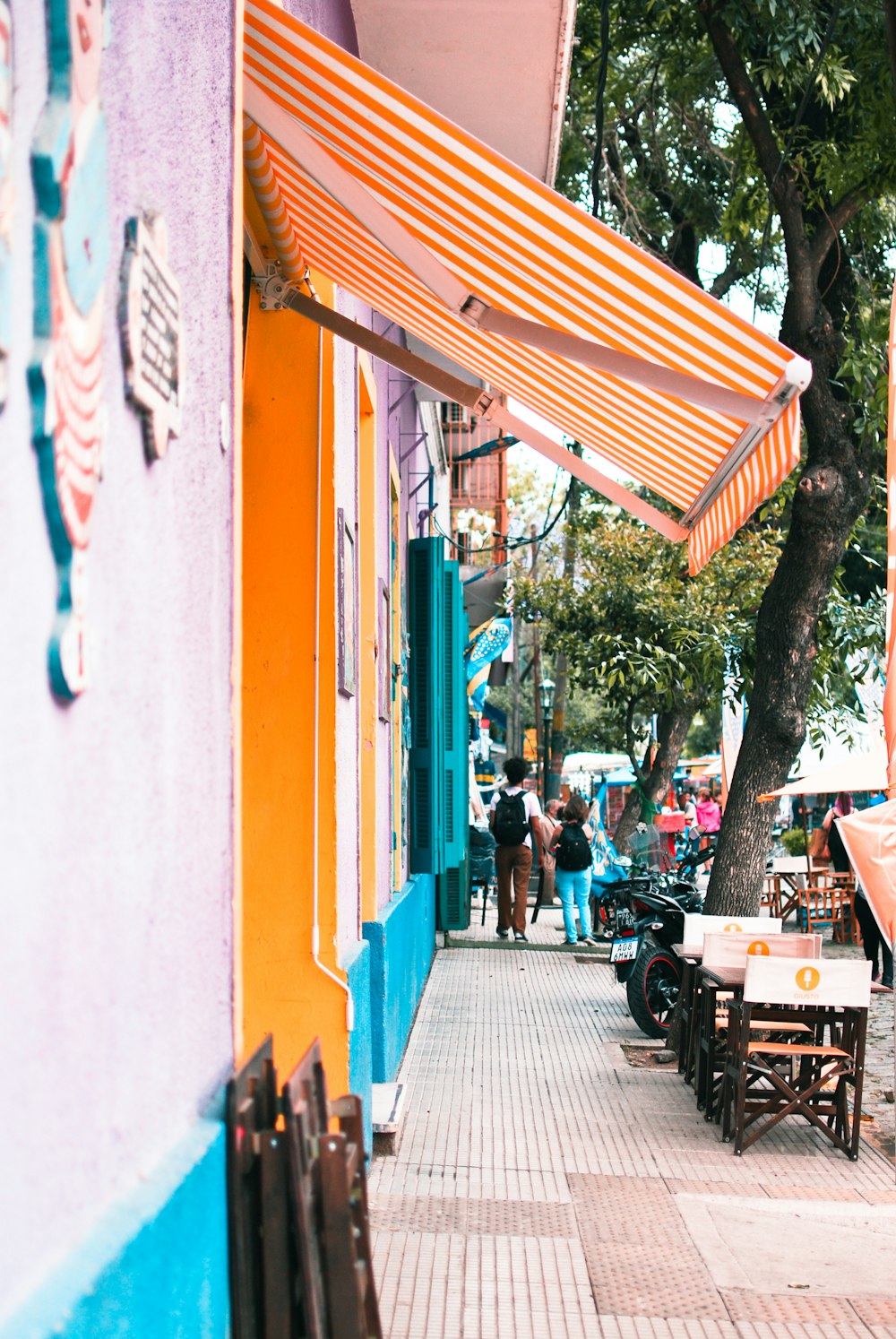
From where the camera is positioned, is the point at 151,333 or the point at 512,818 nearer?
the point at 151,333

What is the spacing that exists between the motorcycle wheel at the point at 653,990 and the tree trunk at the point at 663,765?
40.5ft

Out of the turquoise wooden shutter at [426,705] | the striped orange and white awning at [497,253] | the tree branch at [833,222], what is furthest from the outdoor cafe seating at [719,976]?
the tree branch at [833,222]

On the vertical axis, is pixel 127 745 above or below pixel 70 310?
below

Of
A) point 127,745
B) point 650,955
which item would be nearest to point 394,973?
point 650,955

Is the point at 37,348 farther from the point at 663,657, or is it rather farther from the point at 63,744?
the point at 663,657

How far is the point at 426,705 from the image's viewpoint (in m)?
11.4

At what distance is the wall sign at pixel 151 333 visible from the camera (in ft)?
7.77

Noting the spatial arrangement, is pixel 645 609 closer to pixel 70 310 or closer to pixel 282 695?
pixel 282 695

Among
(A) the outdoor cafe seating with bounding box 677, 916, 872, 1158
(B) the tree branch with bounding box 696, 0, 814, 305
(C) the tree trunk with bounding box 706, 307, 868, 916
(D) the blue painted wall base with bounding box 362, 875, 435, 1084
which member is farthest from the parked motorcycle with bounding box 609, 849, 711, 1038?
(B) the tree branch with bounding box 696, 0, 814, 305

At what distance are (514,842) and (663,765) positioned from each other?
8.11 meters

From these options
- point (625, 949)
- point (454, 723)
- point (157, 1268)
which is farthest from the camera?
point (454, 723)

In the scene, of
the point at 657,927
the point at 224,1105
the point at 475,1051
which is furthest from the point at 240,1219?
the point at 657,927

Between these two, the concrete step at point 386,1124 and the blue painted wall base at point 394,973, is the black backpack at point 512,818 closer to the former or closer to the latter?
the blue painted wall base at point 394,973

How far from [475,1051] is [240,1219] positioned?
6.73 meters
